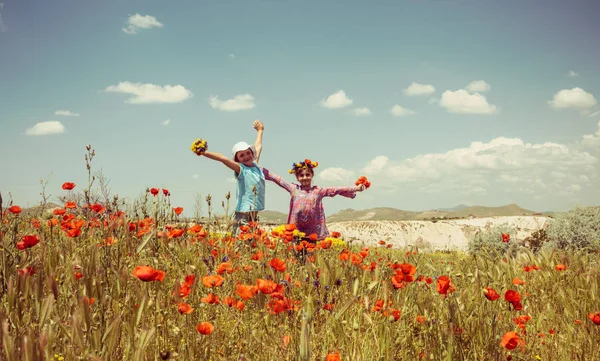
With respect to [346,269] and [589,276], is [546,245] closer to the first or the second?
[589,276]

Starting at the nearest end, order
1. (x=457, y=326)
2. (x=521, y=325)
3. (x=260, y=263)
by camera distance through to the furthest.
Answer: (x=457, y=326), (x=521, y=325), (x=260, y=263)

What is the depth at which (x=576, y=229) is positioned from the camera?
9547mm

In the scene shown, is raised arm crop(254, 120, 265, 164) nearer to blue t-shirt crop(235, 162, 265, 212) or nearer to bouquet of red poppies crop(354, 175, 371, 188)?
blue t-shirt crop(235, 162, 265, 212)

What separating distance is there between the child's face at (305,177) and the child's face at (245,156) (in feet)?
3.35

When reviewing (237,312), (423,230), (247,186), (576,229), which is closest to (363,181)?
(247,186)

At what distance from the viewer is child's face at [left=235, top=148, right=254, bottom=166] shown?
24.1 ft

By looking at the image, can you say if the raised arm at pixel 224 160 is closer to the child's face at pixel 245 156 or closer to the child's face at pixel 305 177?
the child's face at pixel 245 156

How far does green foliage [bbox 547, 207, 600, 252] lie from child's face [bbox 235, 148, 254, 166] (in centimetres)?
777

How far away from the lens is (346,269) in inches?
138

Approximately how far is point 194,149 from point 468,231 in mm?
13712

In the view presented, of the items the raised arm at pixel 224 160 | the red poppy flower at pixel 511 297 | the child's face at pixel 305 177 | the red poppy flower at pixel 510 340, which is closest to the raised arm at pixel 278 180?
the child's face at pixel 305 177

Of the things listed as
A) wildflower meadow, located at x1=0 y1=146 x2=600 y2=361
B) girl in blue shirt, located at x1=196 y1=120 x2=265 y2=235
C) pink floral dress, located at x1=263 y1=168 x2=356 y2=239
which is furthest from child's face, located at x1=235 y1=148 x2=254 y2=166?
wildflower meadow, located at x1=0 y1=146 x2=600 y2=361

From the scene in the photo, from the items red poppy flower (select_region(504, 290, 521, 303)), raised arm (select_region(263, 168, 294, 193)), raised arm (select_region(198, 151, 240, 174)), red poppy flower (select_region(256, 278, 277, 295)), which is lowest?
red poppy flower (select_region(504, 290, 521, 303))


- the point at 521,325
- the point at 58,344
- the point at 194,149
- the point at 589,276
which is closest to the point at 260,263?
the point at 58,344
